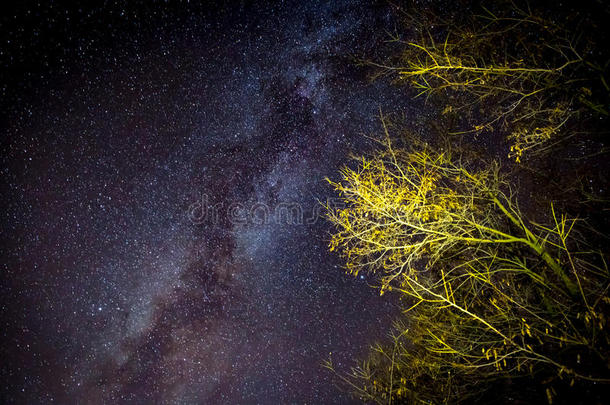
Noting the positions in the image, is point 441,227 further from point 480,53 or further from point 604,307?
point 604,307

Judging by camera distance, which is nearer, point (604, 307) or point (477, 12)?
point (477, 12)

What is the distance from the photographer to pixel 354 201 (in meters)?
3.82

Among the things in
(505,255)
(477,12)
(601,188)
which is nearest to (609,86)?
(477,12)

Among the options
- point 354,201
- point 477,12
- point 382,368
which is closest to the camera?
point 477,12

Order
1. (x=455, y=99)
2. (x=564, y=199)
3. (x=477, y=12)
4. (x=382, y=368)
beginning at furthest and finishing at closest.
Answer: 1. (x=382, y=368)
2. (x=564, y=199)
3. (x=455, y=99)
4. (x=477, y=12)

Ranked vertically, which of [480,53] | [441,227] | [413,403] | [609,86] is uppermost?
[480,53]

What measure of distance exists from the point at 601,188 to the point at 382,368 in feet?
23.2

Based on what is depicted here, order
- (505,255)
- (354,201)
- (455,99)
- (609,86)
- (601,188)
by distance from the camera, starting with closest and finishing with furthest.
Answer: (609,86) → (354,201) → (455,99) → (505,255) → (601,188)

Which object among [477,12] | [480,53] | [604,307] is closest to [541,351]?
[604,307]

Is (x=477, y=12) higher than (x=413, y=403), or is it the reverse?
(x=477, y=12)

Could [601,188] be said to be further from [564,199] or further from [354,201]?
[354,201]

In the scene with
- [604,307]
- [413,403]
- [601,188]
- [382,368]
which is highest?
[604,307]

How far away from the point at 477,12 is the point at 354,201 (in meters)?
2.94

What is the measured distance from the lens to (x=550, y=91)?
3.63m
